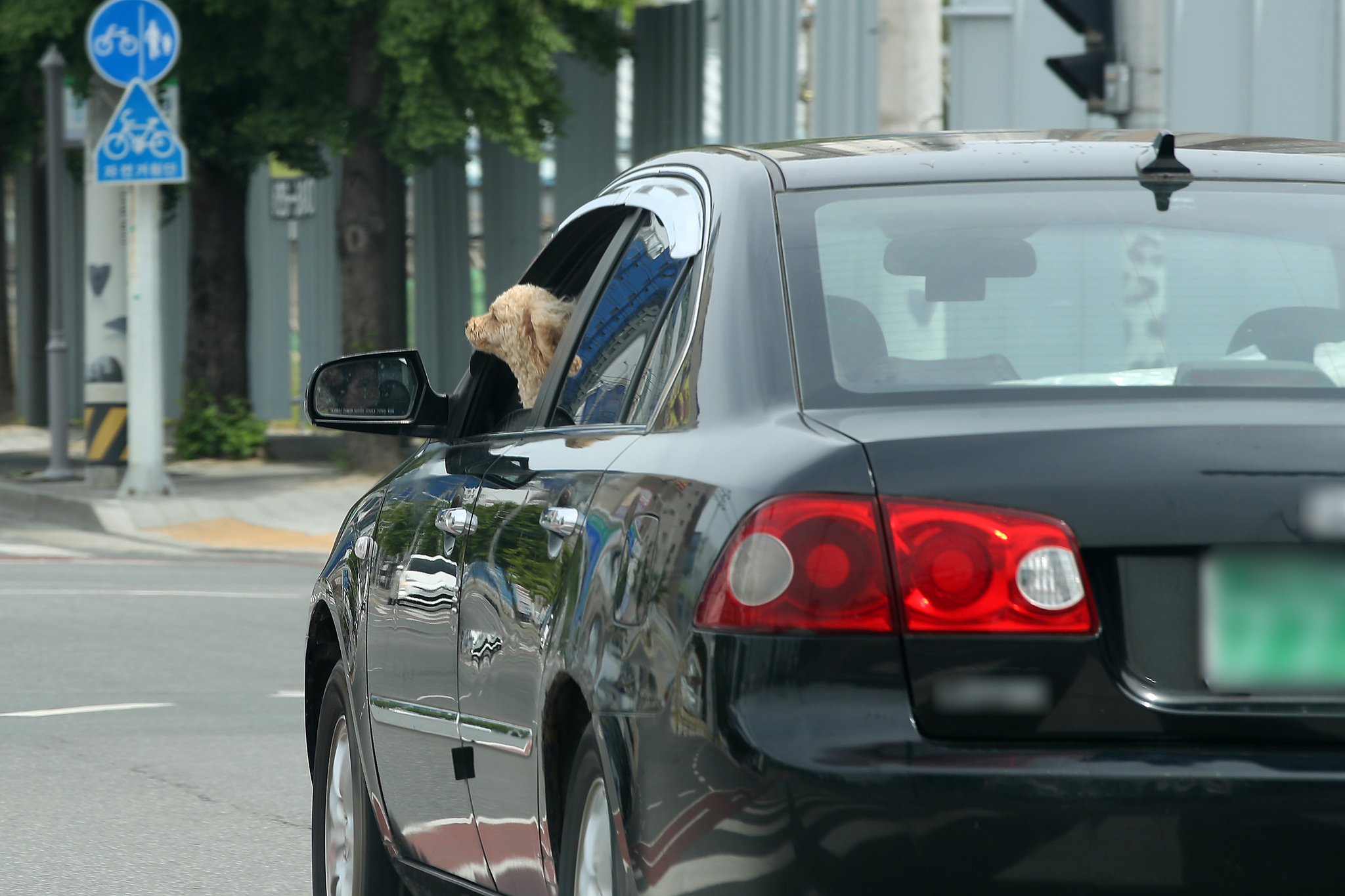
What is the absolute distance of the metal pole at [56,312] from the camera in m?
20.2

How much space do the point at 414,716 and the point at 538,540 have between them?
2.63ft

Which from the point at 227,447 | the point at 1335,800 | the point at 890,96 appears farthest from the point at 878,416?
the point at 227,447

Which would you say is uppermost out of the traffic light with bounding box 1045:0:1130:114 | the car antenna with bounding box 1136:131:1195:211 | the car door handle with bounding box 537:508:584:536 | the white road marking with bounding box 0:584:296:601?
the traffic light with bounding box 1045:0:1130:114

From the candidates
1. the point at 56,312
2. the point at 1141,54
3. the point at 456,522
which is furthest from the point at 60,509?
the point at 456,522

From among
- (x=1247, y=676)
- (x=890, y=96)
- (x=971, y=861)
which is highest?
(x=890, y=96)

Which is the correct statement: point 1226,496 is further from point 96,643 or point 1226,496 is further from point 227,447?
point 227,447

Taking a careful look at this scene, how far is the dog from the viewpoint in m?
4.08

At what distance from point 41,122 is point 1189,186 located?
24.0 metres

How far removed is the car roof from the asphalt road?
9.36ft

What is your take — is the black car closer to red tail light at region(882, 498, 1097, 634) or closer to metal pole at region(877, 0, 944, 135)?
red tail light at region(882, 498, 1097, 634)

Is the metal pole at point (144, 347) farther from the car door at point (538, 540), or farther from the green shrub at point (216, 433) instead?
the car door at point (538, 540)

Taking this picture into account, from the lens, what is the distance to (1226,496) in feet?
8.34

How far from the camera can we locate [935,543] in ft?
8.30

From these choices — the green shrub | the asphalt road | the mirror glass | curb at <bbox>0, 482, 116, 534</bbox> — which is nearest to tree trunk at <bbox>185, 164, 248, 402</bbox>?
the green shrub
